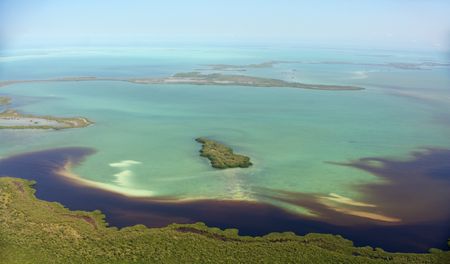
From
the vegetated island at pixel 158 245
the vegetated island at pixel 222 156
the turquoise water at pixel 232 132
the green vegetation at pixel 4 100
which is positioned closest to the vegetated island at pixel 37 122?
the turquoise water at pixel 232 132

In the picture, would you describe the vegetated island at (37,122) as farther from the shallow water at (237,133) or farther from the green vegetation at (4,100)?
the green vegetation at (4,100)

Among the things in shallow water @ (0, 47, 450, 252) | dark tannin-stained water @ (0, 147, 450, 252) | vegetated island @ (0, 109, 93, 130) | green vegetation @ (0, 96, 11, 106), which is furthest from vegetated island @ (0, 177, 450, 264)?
green vegetation @ (0, 96, 11, 106)

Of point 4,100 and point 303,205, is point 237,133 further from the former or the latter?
point 4,100

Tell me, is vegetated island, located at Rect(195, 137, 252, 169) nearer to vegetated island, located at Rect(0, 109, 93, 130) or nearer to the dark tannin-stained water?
the dark tannin-stained water

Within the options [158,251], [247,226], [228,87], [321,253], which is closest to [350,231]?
[321,253]

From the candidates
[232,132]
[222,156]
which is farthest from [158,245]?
[232,132]
